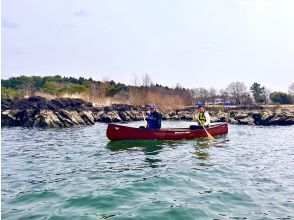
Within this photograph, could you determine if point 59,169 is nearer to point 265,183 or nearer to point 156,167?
point 156,167

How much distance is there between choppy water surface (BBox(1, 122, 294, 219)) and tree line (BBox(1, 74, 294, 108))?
34997 millimetres

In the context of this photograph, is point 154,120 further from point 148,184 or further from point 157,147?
point 148,184

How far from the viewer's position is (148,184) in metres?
8.95

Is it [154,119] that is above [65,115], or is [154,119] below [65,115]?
below

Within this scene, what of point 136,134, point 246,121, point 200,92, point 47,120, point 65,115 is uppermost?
point 200,92

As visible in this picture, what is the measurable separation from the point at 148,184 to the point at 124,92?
61831 mm

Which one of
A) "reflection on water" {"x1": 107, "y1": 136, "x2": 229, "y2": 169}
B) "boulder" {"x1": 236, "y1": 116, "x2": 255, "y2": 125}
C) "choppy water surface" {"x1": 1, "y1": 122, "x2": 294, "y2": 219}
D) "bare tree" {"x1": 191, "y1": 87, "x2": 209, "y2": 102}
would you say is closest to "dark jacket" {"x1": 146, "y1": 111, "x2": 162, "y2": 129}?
"reflection on water" {"x1": 107, "y1": 136, "x2": 229, "y2": 169}

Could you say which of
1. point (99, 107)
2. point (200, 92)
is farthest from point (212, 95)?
point (99, 107)

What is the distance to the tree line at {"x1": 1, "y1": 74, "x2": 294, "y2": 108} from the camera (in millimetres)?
54188

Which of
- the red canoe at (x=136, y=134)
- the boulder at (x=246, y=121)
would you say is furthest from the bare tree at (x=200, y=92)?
the red canoe at (x=136, y=134)

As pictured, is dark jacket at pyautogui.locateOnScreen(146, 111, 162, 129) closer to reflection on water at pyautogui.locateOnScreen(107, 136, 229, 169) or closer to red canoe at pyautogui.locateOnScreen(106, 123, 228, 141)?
red canoe at pyautogui.locateOnScreen(106, 123, 228, 141)

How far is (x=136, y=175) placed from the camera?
395 inches

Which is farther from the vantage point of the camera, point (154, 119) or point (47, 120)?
point (47, 120)

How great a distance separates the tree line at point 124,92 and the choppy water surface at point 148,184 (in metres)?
35.0
